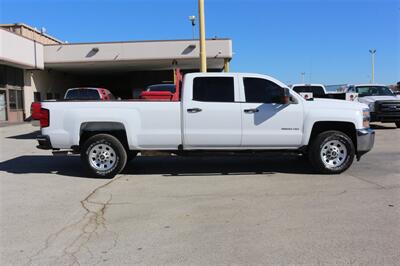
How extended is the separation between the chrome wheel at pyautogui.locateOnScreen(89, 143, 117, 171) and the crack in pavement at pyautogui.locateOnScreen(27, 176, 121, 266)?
2258 millimetres

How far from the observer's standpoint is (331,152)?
909 centimetres

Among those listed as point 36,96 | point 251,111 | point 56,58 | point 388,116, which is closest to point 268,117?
point 251,111

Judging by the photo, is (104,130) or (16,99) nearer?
(104,130)

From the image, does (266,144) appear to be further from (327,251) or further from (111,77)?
(111,77)

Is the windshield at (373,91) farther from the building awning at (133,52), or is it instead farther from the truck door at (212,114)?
the truck door at (212,114)

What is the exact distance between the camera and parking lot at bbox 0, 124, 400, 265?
190 inches

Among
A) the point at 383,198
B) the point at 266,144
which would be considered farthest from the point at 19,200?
the point at 383,198

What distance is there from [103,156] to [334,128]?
14.9ft

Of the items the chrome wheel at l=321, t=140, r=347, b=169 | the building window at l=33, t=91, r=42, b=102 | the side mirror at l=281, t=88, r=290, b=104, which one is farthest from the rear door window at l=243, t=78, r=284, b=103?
the building window at l=33, t=91, r=42, b=102

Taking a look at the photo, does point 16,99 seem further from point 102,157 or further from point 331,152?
point 331,152

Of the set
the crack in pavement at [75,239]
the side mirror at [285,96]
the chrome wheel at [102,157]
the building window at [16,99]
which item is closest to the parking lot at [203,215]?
the crack in pavement at [75,239]

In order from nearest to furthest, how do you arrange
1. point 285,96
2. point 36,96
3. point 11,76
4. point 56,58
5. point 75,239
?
point 75,239 < point 285,96 < point 11,76 < point 56,58 < point 36,96

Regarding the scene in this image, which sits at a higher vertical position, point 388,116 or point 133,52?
point 133,52

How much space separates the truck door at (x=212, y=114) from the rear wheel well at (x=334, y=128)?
4.93 ft
